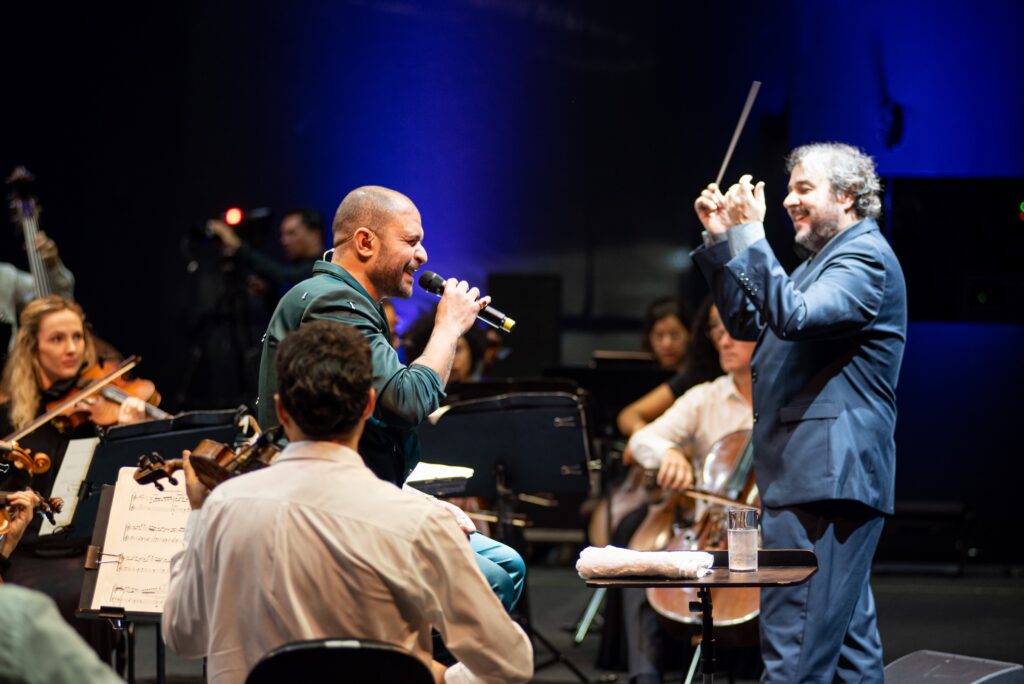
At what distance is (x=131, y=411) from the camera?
461 cm

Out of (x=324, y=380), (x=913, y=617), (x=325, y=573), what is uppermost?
(x=324, y=380)

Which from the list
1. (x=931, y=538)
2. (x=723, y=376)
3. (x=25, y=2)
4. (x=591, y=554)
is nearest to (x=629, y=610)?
(x=723, y=376)

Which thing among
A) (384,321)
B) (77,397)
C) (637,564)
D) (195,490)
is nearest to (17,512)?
(77,397)

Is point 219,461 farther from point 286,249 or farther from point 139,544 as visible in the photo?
point 286,249

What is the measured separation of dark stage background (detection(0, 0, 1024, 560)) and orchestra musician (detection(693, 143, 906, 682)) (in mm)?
3896

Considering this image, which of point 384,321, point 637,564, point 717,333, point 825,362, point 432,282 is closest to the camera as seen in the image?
point 637,564

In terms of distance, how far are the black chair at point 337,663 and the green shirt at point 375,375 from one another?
1.06 meters

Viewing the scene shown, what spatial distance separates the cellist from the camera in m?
4.59

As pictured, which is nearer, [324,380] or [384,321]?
[324,380]

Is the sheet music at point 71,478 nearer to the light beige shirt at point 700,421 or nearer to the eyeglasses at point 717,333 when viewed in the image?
the light beige shirt at point 700,421

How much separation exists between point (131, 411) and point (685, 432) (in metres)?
1.92

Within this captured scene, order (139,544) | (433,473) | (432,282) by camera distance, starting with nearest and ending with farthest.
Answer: (432,282) → (139,544) → (433,473)

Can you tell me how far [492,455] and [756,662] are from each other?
1252 mm

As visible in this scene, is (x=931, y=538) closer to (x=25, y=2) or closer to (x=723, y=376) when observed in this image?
(x=723, y=376)
